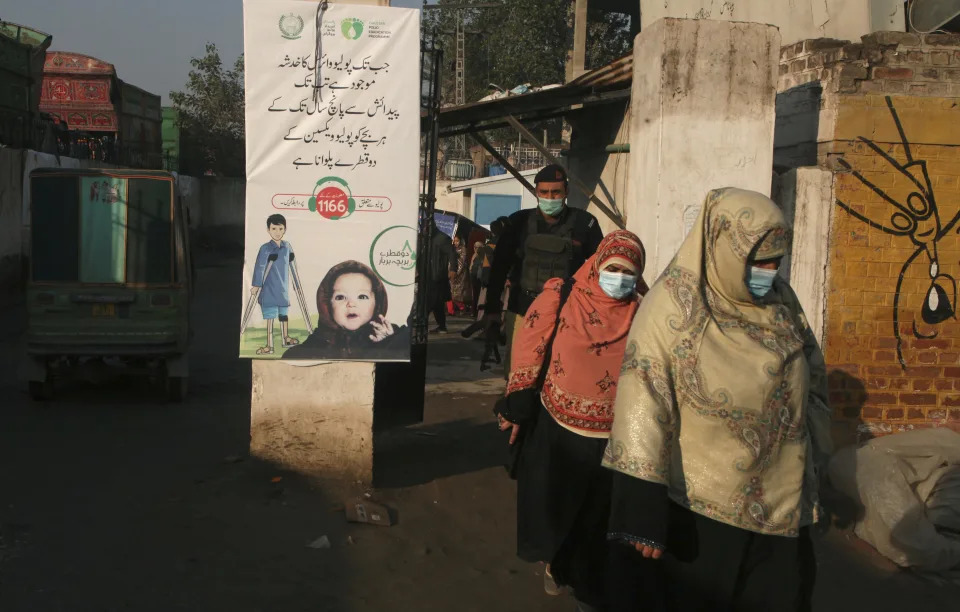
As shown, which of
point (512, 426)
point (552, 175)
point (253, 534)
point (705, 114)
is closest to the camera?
point (512, 426)

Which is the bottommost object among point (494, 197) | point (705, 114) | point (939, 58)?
point (705, 114)

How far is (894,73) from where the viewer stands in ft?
19.7

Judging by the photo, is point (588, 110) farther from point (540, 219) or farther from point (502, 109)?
point (540, 219)

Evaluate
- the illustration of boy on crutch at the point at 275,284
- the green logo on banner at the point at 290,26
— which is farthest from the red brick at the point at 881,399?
the green logo on banner at the point at 290,26

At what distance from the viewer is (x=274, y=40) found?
5.02 metres

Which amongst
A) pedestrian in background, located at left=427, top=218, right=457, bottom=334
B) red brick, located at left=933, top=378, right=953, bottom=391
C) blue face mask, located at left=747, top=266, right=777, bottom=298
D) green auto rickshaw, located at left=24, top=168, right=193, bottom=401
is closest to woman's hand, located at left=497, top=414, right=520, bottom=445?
blue face mask, located at left=747, top=266, right=777, bottom=298

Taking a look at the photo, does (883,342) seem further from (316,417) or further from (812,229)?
(316,417)

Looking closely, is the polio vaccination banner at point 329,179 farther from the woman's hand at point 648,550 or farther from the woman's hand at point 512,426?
the woman's hand at point 648,550

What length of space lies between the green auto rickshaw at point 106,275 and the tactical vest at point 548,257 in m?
4.09

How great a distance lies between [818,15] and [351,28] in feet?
13.4

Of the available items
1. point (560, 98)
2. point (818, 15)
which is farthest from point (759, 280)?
point (560, 98)

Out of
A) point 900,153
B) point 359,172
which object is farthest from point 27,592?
point 900,153

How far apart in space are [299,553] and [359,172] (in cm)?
200

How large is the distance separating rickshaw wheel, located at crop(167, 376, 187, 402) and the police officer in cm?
375
